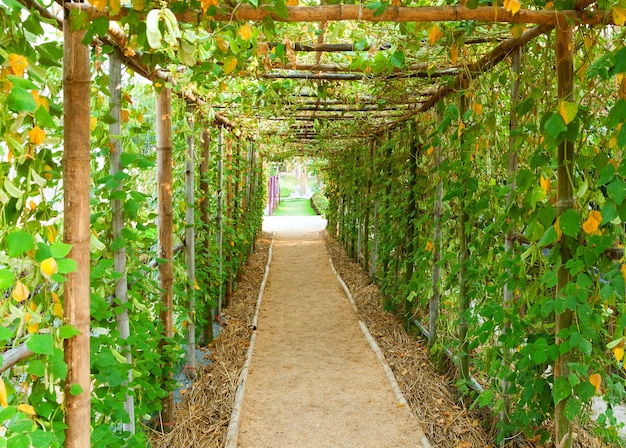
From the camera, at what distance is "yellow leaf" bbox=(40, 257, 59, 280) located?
140cm

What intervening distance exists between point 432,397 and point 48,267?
3520 mm

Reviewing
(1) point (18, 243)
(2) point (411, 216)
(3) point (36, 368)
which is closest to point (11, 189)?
(1) point (18, 243)

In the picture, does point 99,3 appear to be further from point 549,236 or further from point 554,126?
point 549,236

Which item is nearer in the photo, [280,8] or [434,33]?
[280,8]

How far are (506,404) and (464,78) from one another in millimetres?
2274

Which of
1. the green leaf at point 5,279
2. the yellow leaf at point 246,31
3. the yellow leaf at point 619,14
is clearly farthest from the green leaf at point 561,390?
the green leaf at point 5,279

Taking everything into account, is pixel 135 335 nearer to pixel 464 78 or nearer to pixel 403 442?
pixel 403 442

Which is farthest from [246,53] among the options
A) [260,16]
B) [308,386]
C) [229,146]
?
[229,146]

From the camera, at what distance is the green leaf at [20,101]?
1.17m

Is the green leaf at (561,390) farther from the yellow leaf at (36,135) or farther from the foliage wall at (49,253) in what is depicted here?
the yellow leaf at (36,135)

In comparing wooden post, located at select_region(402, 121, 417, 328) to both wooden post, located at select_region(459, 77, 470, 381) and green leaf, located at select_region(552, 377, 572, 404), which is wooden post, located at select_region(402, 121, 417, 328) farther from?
green leaf, located at select_region(552, 377, 572, 404)

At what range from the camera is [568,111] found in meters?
2.10

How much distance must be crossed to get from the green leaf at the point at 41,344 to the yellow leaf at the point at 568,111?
6.32 ft

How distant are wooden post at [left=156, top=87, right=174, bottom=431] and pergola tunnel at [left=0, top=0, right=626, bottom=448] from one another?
13 millimetres
